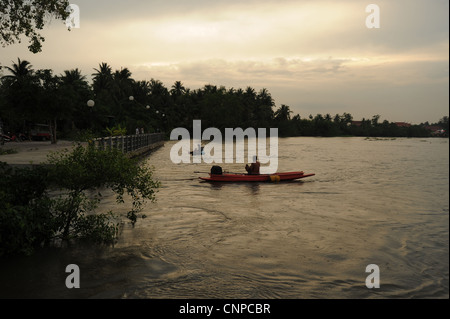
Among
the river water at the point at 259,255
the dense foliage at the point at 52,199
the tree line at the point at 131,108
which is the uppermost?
the tree line at the point at 131,108

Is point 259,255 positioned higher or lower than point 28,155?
lower

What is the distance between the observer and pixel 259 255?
27.8ft

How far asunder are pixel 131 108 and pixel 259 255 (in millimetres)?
60746

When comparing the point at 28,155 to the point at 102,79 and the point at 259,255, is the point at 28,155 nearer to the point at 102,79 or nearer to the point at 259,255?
the point at 259,255

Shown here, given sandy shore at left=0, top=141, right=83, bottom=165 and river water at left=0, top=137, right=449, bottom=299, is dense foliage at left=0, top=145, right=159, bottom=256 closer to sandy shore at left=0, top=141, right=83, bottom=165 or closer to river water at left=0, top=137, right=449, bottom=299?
river water at left=0, top=137, right=449, bottom=299

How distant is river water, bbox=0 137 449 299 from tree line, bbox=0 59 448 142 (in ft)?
10.8

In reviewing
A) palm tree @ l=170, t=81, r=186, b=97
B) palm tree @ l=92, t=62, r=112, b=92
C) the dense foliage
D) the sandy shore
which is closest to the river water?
the dense foliage

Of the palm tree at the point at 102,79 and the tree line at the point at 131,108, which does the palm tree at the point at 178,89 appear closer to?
the tree line at the point at 131,108

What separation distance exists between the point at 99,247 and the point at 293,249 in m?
4.30

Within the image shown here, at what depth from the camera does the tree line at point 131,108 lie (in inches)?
1211

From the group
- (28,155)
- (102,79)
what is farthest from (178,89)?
(28,155)

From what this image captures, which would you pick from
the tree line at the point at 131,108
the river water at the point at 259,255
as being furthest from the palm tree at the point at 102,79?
the river water at the point at 259,255

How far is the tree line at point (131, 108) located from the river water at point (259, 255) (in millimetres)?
3296

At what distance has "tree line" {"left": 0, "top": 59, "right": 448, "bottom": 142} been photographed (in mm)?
30766
